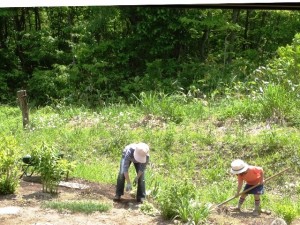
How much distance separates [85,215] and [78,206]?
0.17 meters

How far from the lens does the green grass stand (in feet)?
14.5

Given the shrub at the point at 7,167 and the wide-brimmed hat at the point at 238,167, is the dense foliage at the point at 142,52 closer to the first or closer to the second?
the shrub at the point at 7,167

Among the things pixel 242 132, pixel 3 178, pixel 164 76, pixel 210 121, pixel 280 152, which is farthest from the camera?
pixel 164 76

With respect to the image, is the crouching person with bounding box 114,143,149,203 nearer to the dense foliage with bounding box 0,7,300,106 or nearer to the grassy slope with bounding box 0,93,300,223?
the grassy slope with bounding box 0,93,300,223

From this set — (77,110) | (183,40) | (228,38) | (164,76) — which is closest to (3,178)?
(77,110)

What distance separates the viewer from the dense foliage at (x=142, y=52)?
12.5 meters

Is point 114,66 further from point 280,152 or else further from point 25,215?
point 25,215

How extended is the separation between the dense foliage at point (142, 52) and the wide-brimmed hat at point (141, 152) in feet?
21.6

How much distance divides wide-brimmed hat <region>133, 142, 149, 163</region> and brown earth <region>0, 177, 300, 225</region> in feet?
1.47

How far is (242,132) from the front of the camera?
7168 millimetres

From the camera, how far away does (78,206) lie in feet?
14.7

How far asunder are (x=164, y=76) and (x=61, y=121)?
460cm

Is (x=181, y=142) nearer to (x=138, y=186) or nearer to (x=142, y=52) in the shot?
(x=138, y=186)

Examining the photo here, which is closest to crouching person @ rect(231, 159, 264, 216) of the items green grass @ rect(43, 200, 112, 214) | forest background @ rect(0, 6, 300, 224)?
forest background @ rect(0, 6, 300, 224)
